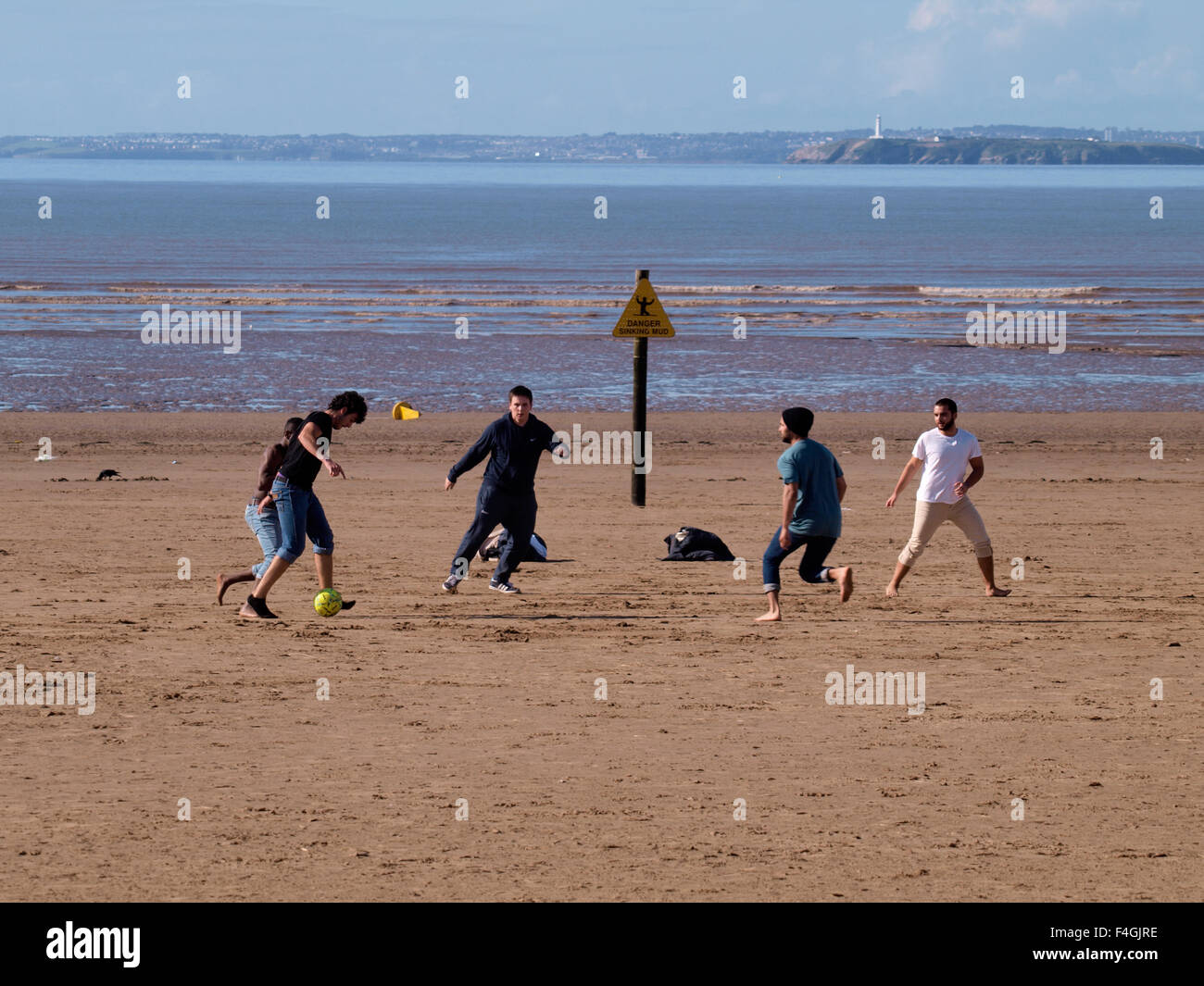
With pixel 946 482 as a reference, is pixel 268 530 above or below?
below

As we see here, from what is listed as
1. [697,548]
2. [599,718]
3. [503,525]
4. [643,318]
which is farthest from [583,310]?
[599,718]

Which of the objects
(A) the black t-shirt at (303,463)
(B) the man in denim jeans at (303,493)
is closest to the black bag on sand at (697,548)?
(B) the man in denim jeans at (303,493)

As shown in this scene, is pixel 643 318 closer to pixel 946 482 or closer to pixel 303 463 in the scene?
pixel 946 482

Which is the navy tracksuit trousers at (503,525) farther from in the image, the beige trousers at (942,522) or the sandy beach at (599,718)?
the beige trousers at (942,522)

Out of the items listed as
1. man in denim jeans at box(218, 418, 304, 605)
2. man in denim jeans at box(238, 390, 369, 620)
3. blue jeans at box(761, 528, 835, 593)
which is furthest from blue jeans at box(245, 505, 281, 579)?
blue jeans at box(761, 528, 835, 593)

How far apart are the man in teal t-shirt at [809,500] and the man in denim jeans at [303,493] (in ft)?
9.93

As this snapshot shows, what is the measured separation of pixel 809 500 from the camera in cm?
1085

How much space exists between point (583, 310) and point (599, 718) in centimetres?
3790

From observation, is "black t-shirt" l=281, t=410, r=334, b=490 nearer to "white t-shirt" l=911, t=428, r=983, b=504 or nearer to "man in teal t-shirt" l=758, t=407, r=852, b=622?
"man in teal t-shirt" l=758, t=407, r=852, b=622

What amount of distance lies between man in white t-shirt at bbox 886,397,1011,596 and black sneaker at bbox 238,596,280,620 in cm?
480

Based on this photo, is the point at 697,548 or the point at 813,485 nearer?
the point at 813,485

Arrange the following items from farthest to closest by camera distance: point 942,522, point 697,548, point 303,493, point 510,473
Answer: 1. point 697,548
2. point 942,522
3. point 510,473
4. point 303,493

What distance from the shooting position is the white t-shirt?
1173 centimetres

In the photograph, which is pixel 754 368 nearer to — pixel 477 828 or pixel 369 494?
pixel 369 494
